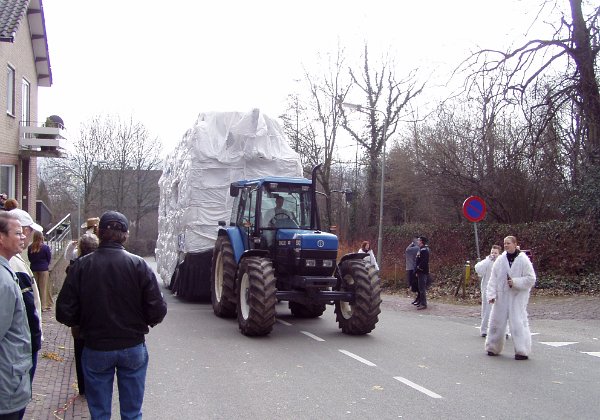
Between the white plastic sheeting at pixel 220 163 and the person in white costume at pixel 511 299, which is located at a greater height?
the white plastic sheeting at pixel 220 163

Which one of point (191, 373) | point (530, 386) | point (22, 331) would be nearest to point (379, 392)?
point (530, 386)

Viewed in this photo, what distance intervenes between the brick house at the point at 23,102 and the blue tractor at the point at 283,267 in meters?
8.98

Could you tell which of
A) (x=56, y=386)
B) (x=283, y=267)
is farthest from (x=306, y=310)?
(x=56, y=386)

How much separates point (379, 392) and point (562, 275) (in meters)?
14.9

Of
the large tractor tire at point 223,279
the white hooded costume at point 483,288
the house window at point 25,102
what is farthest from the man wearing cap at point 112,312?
the house window at point 25,102

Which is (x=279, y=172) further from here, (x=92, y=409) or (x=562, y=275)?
(x=92, y=409)

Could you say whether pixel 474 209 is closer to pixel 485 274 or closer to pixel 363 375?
pixel 485 274

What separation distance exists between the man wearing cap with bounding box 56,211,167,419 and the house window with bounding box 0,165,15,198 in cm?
1680

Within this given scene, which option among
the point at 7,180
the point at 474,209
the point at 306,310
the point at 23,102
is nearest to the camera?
the point at 306,310

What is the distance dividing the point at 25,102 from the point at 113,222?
1976cm

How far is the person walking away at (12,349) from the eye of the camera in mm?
3770

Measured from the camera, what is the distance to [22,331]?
155 inches

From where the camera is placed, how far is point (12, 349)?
3.83 m

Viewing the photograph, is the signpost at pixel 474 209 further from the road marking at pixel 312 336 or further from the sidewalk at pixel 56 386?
the sidewalk at pixel 56 386
